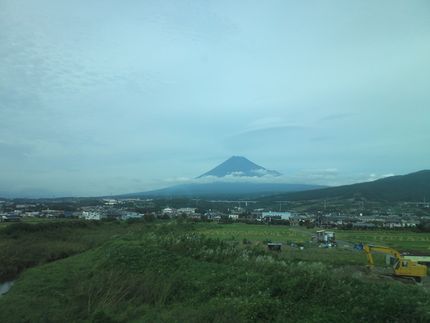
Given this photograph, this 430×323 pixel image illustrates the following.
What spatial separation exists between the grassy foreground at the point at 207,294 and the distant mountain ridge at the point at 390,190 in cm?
8124

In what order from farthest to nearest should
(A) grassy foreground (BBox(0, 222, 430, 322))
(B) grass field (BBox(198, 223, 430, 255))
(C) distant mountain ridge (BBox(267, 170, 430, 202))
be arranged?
(C) distant mountain ridge (BBox(267, 170, 430, 202)) < (B) grass field (BBox(198, 223, 430, 255)) < (A) grassy foreground (BBox(0, 222, 430, 322))

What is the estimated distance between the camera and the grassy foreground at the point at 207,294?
34.2 feet

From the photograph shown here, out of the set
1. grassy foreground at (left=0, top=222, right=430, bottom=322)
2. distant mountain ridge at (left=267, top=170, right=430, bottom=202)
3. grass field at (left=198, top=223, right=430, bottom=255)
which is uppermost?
distant mountain ridge at (left=267, top=170, right=430, bottom=202)

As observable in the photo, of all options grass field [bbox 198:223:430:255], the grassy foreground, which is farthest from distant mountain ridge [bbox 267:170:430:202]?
the grassy foreground

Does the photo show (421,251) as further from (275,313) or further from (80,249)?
(80,249)

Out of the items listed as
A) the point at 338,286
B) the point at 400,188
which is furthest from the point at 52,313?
the point at 400,188

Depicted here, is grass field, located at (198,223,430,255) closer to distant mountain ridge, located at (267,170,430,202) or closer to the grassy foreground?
the grassy foreground

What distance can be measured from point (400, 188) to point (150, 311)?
9459 cm

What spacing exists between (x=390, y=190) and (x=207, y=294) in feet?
303

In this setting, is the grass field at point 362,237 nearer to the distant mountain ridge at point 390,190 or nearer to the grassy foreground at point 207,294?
the grassy foreground at point 207,294

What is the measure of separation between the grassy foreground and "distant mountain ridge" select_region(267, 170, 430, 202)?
81.2 meters

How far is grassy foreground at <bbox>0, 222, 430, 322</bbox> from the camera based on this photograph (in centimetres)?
1041

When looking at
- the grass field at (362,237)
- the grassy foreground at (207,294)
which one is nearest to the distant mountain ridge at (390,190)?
the grass field at (362,237)

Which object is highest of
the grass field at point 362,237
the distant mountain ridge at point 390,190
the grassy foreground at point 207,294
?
the distant mountain ridge at point 390,190
